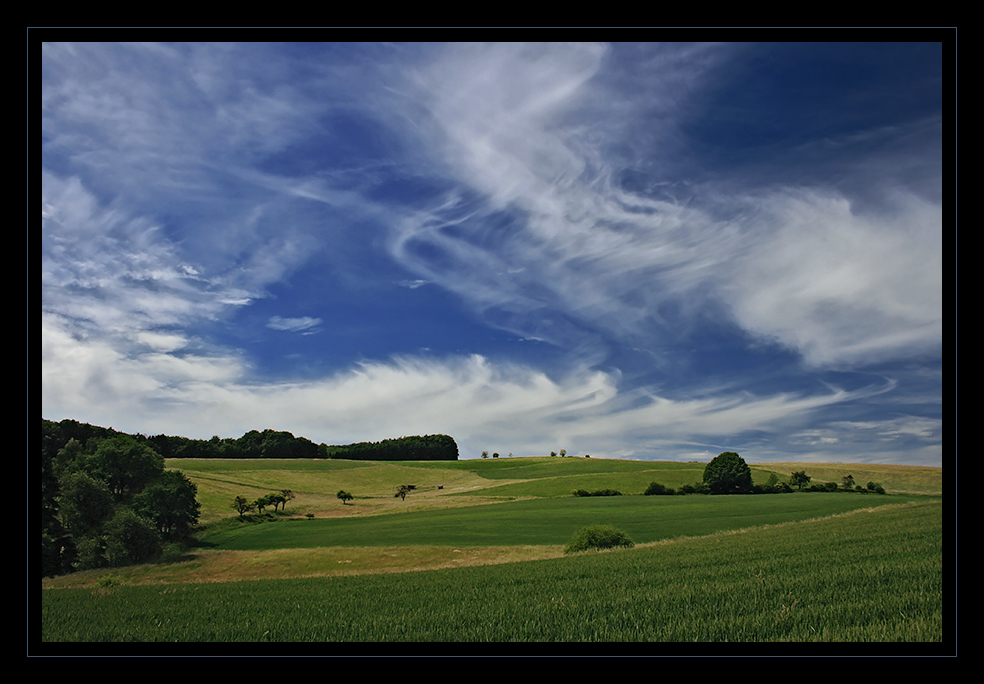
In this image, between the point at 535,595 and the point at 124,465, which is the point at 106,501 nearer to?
the point at 124,465

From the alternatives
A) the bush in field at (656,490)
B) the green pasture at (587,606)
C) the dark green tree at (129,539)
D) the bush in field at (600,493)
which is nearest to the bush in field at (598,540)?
the green pasture at (587,606)

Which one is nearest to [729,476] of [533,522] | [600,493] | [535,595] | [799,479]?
[799,479]

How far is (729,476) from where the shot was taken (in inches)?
2579

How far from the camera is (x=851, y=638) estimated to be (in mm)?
6270

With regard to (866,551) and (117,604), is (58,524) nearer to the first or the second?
(117,604)

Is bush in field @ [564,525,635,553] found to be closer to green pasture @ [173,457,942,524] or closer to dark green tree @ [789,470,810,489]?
green pasture @ [173,457,942,524]

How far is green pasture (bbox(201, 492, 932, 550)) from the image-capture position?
3772 centimetres

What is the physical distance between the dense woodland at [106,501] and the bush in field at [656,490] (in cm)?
5164

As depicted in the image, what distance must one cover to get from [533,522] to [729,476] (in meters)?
34.9

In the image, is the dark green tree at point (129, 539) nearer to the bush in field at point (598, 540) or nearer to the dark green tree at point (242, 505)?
the dark green tree at point (242, 505)

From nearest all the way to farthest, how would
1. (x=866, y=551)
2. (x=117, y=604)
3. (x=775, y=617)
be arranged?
1. (x=775, y=617)
2. (x=117, y=604)
3. (x=866, y=551)

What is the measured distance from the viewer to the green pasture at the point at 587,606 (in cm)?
700
